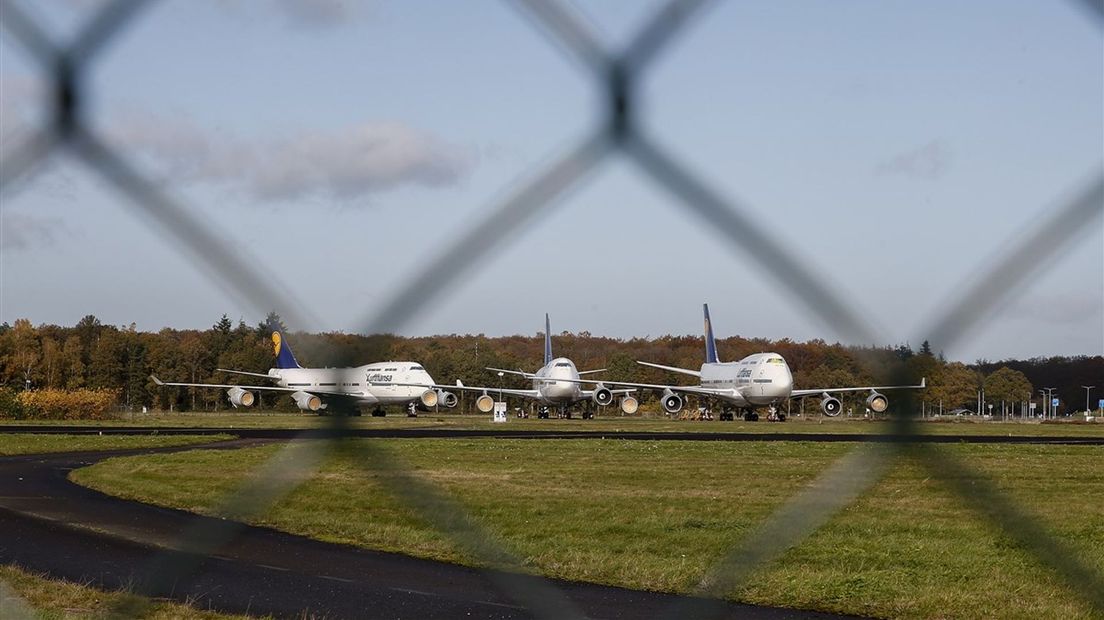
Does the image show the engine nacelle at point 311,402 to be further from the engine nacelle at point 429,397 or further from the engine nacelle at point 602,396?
the engine nacelle at point 602,396

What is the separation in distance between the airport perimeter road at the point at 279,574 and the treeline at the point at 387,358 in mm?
4279

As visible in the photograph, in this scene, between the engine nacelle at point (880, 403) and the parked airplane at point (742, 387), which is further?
the parked airplane at point (742, 387)

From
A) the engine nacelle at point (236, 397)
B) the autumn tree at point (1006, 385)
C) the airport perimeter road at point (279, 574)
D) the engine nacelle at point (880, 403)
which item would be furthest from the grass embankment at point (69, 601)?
the engine nacelle at point (880, 403)

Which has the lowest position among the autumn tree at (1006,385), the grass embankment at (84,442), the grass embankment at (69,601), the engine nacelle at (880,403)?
the grass embankment at (84,442)

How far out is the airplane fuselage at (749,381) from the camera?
49.3m

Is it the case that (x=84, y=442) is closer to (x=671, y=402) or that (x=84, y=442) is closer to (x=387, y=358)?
(x=671, y=402)

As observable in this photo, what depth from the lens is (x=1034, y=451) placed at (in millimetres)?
26844

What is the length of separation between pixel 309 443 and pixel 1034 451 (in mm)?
27638

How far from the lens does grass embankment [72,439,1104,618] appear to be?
9.70m

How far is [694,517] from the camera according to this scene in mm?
13930

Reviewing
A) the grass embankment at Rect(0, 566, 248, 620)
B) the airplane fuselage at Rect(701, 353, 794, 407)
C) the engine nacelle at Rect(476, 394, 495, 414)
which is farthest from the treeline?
the engine nacelle at Rect(476, 394, 495, 414)

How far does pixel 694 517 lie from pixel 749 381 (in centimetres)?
3795

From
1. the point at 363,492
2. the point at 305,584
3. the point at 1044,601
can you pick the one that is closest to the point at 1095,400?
the point at 1044,601

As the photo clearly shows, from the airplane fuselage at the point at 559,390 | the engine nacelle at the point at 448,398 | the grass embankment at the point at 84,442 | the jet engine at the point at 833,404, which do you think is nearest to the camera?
the jet engine at the point at 833,404
